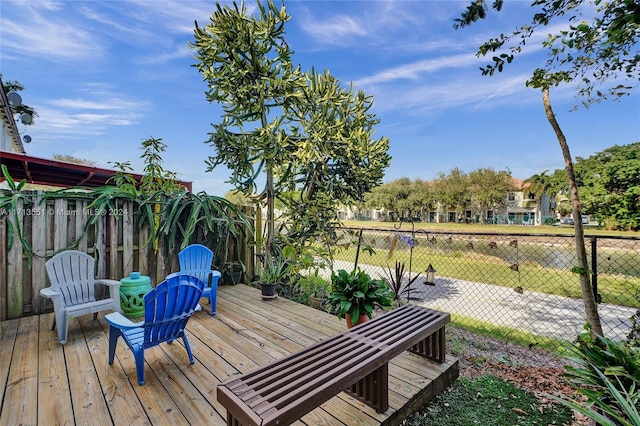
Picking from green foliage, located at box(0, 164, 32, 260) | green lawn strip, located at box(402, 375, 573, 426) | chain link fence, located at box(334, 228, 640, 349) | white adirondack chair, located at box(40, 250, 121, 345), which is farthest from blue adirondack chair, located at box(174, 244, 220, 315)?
green lawn strip, located at box(402, 375, 573, 426)

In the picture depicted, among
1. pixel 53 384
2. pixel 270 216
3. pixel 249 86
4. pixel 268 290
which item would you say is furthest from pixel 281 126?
pixel 53 384

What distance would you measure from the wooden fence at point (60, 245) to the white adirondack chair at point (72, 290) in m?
0.62

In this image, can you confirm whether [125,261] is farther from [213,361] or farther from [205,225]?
[213,361]

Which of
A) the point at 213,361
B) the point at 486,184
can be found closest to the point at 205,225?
the point at 213,361

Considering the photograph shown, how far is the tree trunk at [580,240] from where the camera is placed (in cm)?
222

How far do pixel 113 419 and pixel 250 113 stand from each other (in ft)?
13.9

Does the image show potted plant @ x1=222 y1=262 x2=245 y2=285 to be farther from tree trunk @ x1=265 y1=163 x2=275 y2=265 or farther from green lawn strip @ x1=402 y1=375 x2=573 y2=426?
green lawn strip @ x1=402 y1=375 x2=573 y2=426

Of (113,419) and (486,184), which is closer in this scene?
(113,419)

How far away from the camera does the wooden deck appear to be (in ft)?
5.79

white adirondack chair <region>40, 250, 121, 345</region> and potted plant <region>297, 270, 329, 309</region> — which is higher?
white adirondack chair <region>40, 250, 121, 345</region>

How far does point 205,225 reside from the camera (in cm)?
468

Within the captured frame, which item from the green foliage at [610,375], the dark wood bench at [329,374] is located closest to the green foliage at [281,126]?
the dark wood bench at [329,374]

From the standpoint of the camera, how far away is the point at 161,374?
2.22m

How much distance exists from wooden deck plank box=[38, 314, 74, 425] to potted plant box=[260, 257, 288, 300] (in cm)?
230
